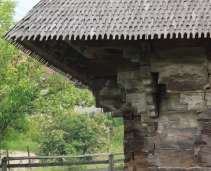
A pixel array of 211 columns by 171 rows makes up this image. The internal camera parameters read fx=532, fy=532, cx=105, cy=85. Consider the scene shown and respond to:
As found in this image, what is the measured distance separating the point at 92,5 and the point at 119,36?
81 centimetres

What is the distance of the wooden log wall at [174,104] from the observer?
7.06 metres

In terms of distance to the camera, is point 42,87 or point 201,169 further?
point 42,87

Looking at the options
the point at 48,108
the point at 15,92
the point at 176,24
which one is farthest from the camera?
the point at 48,108

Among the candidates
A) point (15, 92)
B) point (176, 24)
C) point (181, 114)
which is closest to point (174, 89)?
point (181, 114)

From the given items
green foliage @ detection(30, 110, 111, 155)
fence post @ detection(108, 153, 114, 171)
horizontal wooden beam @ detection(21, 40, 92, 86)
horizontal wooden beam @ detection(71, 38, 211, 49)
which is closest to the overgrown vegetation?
fence post @ detection(108, 153, 114, 171)

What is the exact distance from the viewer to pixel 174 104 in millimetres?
7508

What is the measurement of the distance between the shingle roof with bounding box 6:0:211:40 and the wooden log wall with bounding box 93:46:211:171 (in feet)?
1.79

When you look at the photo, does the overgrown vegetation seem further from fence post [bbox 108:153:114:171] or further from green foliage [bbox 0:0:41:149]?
fence post [bbox 108:153:114:171]

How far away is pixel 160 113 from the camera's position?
7570mm

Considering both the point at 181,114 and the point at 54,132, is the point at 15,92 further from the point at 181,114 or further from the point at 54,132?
the point at 181,114

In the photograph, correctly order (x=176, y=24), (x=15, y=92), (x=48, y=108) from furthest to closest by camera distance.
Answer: (x=48, y=108), (x=15, y=92), (x=176, y=24)

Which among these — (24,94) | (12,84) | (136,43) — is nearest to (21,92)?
(24,94)

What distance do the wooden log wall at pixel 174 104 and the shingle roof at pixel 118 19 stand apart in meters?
0.55

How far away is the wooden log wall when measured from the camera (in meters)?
7.06
